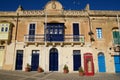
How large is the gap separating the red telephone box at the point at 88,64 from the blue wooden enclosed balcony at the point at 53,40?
15.2 feet

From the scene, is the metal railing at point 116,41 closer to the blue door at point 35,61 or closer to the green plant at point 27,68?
the blue door at point 35,61

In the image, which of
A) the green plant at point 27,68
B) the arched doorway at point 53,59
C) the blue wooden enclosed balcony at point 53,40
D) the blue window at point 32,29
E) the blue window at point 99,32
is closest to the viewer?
the green plant at point 27,68

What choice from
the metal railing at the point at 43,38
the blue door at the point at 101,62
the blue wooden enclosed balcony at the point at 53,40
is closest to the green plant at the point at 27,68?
the blue wooden enclosed balcony at the point at 53,40

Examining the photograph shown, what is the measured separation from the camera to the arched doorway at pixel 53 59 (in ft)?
72.7

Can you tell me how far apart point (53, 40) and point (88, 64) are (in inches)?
262

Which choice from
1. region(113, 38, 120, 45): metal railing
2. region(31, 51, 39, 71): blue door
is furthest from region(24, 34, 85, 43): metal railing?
region(113, 38, 120, 45): metal railing

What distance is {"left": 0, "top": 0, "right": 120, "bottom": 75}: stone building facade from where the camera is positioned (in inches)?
874

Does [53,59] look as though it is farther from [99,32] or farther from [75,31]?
[99,32]

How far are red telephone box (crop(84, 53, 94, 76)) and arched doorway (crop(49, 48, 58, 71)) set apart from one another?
531 cm

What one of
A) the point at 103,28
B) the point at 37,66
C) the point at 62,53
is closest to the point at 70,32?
the point at 62,53

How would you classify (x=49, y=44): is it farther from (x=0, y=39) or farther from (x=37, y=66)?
(x=0, y=39)

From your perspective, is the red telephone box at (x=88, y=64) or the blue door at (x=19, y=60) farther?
the blue door at (x=19, y=60)

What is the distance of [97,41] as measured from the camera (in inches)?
906

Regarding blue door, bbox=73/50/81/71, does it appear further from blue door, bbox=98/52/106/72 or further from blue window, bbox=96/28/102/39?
blue window, bbox=96/28/102/39
